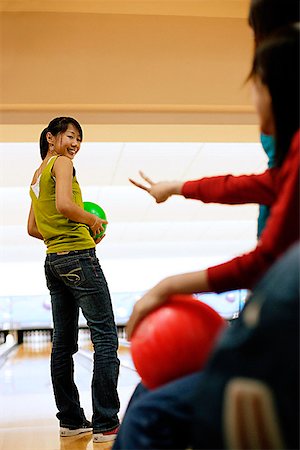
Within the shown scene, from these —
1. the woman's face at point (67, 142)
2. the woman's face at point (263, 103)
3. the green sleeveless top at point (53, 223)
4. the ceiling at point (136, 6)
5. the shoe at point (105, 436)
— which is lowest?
the shoe at point (105, 436)

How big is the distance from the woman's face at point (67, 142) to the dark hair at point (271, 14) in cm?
138

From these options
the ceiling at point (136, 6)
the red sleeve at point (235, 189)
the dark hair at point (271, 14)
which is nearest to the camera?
the dark hair at point (271, 14)

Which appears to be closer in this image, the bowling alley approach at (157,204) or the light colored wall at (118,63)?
the bowling alley approach at (157,204)

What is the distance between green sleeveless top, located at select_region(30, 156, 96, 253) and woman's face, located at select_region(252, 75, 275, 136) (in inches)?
57.5

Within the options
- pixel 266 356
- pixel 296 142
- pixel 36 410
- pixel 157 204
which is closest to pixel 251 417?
pixel 266 356

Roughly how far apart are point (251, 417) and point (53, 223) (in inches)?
70.6

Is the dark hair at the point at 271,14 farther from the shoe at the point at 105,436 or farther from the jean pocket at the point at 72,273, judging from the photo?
the shoe at the point at 105,436

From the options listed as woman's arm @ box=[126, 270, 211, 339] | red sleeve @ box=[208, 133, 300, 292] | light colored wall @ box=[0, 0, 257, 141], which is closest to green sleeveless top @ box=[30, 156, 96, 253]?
woman's arm @ box=[126, 270, 211, 339]

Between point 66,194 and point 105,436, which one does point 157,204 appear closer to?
point 66,194

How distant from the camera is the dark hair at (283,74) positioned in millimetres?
949

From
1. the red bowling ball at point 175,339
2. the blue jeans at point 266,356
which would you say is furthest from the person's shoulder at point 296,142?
the red bowling ball at point 175,339

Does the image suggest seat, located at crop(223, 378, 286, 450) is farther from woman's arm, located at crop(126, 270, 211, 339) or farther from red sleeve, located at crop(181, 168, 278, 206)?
red sleeve, located at crop(181, 168, 278, 206)

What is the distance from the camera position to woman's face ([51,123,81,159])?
2502mm

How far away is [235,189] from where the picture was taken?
1.29m
